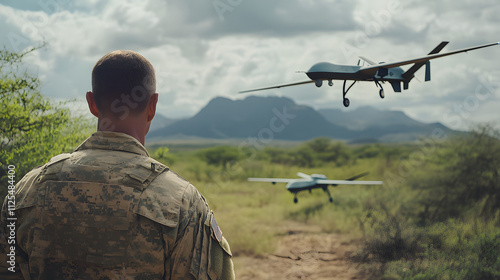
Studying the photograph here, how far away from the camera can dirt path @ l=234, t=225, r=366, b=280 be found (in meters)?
31.8

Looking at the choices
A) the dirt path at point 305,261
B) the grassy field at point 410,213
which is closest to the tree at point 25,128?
the grassy field at point 410,213

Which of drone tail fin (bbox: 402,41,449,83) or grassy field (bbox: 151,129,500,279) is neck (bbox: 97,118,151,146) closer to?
drone tail fin (bbox: 402,41,449,83)

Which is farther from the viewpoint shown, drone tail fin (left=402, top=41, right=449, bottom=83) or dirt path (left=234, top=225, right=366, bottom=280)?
dirt path (left=234, top=225, right=366, bottom=280)

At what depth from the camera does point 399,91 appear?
4.20 metres

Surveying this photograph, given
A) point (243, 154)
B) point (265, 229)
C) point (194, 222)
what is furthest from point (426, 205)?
point (243, 154)

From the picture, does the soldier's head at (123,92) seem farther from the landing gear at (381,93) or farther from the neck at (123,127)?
the landing gear at (381,93)

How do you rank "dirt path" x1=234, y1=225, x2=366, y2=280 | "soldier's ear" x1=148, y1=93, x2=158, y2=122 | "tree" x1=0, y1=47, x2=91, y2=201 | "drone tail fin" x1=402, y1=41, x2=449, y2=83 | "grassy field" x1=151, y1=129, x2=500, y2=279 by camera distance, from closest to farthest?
"soldier's ear" x1=148, y1=93, x2=158, y2=122
"drone tail fin" x1=402, y1=41, x2=449, y2=83
"tree" x1=0, y1=47, x2=91, y2=201
"grassy field" x1=151, y1=129, x2=500, y2=279
"dirt path" x1=234, y1=225, x2=366, y2=280

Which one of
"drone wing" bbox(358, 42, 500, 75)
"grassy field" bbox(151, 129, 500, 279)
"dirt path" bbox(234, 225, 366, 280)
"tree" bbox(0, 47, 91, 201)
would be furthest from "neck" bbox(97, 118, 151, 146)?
"dirt path" bbox(234, 225, 366, 280)

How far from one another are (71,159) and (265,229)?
40.0m

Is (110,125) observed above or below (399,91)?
below

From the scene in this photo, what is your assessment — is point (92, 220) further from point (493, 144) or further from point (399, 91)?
point (493, 144)

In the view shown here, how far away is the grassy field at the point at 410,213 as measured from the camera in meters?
25.3

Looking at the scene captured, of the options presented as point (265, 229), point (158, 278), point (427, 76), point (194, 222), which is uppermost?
point (427, 76)

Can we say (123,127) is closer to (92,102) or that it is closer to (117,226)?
(92,102)
